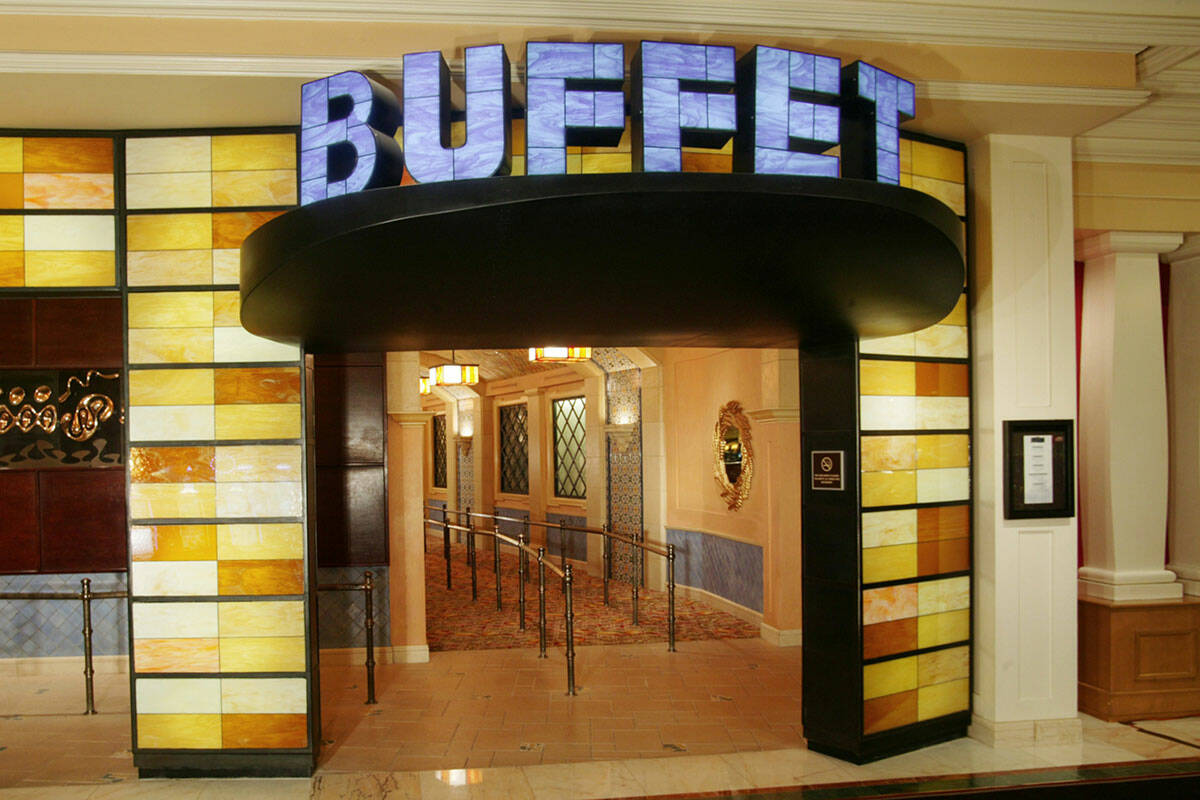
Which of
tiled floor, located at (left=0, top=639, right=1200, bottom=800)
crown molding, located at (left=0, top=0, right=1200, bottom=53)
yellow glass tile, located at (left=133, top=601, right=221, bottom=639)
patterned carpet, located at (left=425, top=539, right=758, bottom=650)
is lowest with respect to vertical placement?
patterned carpet, located at (left=425, top=539, right=758, bottom=650)

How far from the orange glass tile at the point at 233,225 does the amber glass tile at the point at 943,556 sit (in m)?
3.88

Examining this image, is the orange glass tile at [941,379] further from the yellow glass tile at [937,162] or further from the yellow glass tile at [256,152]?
the yellow glass tile at [256,152]

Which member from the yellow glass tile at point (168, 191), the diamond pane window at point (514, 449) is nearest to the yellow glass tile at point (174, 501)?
the yellow glass tile at point (168, 191)

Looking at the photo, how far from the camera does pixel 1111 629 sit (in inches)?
194

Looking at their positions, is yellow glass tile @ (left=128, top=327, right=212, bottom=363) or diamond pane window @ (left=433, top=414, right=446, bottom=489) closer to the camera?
yellow glass tile @ (left=128, top=327, right=212, bottom=363)

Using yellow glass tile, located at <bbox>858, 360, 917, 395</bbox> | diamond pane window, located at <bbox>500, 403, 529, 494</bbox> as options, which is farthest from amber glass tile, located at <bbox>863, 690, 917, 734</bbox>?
diamond pane window, located at <bbox>500, 403, 529, 494</bbox>

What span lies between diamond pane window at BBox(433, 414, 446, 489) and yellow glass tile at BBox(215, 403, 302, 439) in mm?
12182

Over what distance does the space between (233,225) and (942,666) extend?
14.7 ft

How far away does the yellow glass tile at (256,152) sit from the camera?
4215 mm

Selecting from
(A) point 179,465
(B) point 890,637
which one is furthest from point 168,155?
(B) point 890,637

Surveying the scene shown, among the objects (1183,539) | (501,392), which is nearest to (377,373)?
(1183,539)

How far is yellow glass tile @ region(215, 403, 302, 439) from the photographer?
4.19 meters

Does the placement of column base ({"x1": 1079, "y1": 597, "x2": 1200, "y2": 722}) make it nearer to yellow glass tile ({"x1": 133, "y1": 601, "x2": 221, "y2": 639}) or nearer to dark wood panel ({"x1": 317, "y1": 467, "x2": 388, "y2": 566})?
dark wood panel ({"x1": 317, "y1": 467, "x2": 388, "y2": 566})

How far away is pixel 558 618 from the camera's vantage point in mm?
7965
